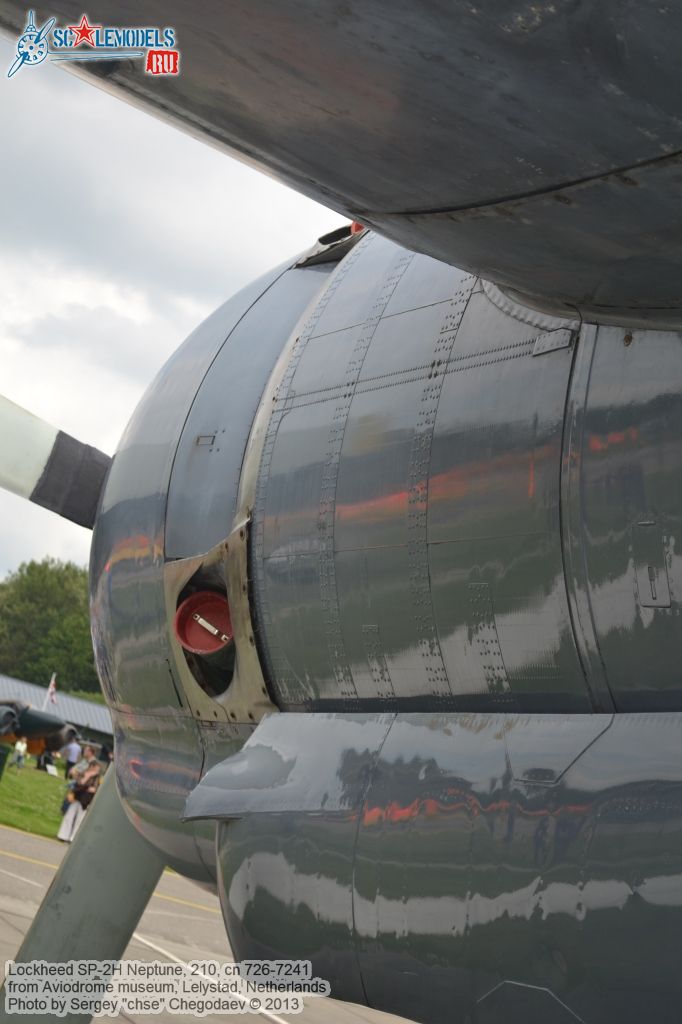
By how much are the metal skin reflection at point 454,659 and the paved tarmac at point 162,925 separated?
2.71 meters

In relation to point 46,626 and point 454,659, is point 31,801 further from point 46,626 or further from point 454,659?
point 46,626

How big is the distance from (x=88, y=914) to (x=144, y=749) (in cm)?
118

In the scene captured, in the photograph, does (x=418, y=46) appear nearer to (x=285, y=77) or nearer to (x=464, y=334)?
(x=285, y=77)

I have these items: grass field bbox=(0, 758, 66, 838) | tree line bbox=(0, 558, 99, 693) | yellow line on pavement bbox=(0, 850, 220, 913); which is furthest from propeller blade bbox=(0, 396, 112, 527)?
tree line bbox=(0, 558, 99, 693)

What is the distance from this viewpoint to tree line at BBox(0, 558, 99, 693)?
8575 cm

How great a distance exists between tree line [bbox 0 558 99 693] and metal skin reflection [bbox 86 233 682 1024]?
8161 centimetres

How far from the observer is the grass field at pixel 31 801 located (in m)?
24.6

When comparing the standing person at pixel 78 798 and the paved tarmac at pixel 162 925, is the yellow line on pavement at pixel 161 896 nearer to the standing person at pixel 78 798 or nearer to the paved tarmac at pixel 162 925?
the paved tarmac at pixel 162 925

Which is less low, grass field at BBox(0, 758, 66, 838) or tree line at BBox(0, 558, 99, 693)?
tree line at BBox(0, 558, 99, 693)

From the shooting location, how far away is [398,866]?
3963mm

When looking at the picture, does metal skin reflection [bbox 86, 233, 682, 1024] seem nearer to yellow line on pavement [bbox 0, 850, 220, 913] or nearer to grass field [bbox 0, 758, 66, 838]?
yellow line on pavement [bbox 0, 850, 220, 913]

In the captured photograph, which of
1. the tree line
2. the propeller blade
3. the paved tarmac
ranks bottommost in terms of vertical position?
the paved tarmac

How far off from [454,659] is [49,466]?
11.9 ft

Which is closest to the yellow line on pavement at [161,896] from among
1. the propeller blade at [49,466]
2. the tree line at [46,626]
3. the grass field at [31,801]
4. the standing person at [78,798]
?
the standing person at [78,798]
